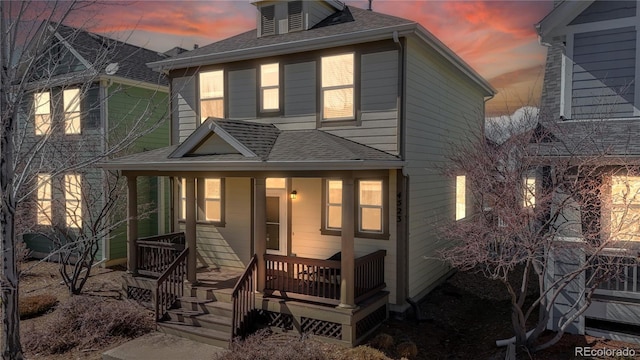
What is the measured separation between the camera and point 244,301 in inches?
344

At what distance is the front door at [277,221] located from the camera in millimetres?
11188

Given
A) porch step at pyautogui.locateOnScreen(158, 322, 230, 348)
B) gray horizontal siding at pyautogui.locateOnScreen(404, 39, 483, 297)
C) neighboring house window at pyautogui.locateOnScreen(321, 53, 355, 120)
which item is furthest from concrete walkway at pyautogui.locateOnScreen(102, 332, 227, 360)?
neighboring house window at pyautogui.locateOnScreen(321, 53, 355, 120)

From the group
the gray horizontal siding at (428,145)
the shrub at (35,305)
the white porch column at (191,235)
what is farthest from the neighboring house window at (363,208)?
the shrub at (35,305)

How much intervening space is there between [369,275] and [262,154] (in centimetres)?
356

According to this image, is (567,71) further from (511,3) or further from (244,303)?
(511,3)

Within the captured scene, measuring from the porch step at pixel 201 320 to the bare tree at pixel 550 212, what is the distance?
197 inches

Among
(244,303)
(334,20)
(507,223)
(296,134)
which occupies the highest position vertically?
(334,20)

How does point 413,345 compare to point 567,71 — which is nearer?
point 413,345

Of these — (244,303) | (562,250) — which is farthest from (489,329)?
(244,303)

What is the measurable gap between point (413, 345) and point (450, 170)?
4.15 meters

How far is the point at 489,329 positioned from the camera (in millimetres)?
9203

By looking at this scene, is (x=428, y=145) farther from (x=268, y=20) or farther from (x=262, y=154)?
(x=268, y=20)

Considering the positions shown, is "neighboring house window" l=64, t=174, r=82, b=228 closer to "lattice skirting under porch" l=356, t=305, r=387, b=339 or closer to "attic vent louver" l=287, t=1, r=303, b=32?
"attic vent louver" l=287, t=1, r=303, b=32

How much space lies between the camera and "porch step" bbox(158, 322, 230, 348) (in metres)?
8.42
